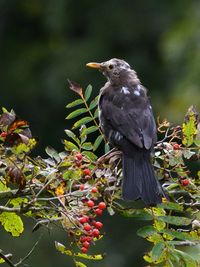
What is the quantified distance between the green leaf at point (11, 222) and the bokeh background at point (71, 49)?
9637 mm

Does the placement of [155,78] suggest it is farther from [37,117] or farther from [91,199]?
[91,199]

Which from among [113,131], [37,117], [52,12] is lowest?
[37,117]

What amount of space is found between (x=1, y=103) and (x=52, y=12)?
2.85 meters

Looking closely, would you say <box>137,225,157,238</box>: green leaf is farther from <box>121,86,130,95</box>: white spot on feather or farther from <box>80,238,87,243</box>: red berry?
<box>121,86,130,95</box>: white spot on feather

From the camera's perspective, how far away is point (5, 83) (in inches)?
696

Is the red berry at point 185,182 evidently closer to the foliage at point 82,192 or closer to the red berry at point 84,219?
the foliage at point 82,192

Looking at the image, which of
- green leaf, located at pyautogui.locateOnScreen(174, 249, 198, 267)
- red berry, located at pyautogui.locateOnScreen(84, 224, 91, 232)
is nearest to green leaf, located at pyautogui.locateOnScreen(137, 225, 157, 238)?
green leaf, located at pyautogui.locateOnScreen(174, 249, 198, 267)

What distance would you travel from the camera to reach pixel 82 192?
3883 millimetres

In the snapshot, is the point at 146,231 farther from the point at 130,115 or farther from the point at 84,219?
the point at 130,115

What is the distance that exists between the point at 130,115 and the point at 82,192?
134cm

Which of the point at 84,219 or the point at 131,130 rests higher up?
the point at 84,219

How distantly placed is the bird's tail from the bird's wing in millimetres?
80

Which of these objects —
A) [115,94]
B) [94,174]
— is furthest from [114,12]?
[94,174]

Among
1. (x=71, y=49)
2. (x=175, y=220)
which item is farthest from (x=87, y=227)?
(x=71, y=49)
